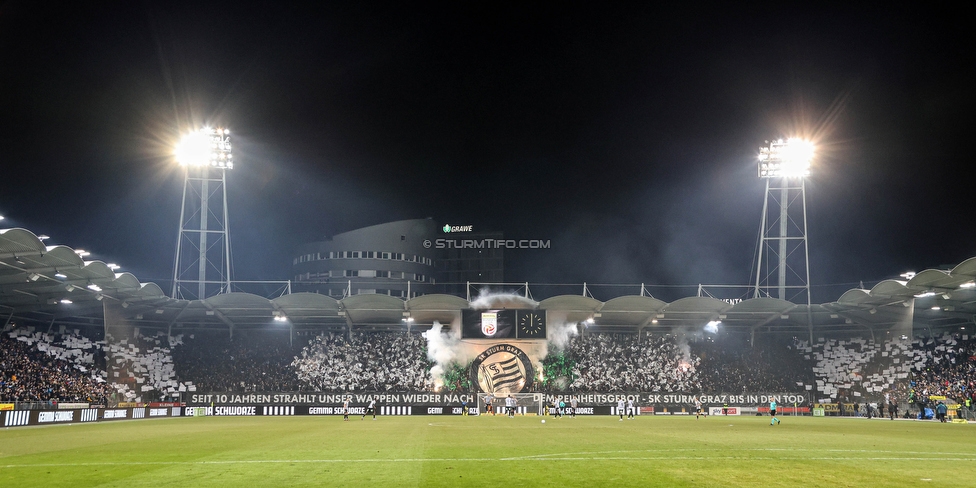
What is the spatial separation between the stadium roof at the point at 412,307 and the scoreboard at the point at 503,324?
1.33m

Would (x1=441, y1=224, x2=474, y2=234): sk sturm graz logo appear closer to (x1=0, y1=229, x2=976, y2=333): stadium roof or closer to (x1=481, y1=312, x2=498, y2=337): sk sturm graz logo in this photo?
(x1=0, y1=229, x2=976, y2=333): stadium roof

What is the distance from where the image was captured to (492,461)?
1666 cm

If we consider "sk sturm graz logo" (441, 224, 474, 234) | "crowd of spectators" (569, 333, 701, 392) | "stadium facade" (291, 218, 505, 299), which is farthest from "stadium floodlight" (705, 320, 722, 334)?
"sk sturm graz logo" (441, 224, 474, 234)

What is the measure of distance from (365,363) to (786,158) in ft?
120

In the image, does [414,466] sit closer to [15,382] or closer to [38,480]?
[38,480]

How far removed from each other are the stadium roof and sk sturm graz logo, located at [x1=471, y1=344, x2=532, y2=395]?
404cm

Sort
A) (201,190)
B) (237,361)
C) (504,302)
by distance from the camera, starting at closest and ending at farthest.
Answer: (201,190) → (504,302) → (237,361)

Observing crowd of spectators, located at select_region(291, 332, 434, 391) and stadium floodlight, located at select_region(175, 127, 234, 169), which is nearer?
stadium floodlight, located at select_region(175, 127, 234, 169)

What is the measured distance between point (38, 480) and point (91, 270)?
30.0 metres

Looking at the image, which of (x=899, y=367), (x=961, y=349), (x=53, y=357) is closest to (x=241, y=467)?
(x=53, y=357)

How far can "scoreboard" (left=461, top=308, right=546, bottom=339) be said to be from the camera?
55.4 metres

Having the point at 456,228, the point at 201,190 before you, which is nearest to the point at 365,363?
the point at 201,190

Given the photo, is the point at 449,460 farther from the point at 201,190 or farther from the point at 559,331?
the point at 201,190

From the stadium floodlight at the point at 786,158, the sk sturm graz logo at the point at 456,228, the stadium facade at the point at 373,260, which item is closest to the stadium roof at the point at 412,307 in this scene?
the stadium floodlight at the point at 786,158
